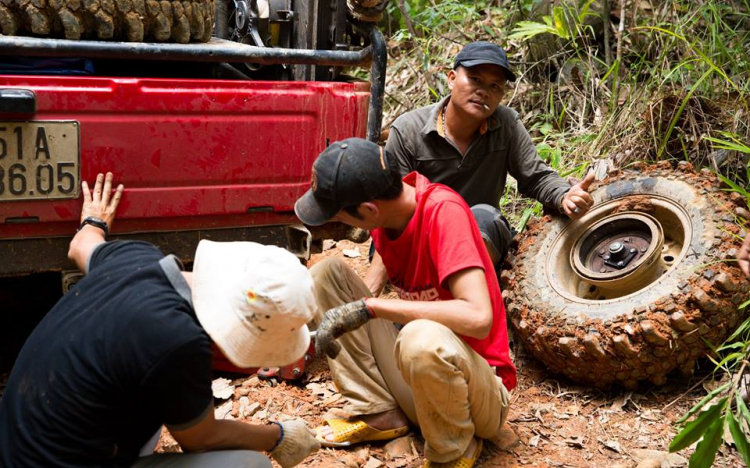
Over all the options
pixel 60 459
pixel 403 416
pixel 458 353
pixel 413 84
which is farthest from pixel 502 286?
pixel 413 84

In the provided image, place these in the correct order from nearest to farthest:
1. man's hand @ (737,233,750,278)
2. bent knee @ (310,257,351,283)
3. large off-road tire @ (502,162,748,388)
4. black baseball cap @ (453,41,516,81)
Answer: man's hand @ (737,233,750,278)
bent knee @ (310,257,351,283)
large off-road tire @ (502,162,748,388)
black baseball cap @ (453,41,516,81)

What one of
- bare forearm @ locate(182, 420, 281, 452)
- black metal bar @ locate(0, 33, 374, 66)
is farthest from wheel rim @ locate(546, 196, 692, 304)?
bare forearm @ locate(182, 420, 281, 452)

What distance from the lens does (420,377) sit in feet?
8.95

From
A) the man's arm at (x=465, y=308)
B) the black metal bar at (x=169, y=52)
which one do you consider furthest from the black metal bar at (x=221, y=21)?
the man's arm at (x=465, y=308)

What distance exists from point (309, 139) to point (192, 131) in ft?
1.64

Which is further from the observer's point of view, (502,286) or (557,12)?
(557,12)

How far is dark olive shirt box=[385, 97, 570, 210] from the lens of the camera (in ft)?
13.1

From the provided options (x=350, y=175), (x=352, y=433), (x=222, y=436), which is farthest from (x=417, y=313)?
(x=222, y=436)

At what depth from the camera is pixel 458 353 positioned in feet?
8.88

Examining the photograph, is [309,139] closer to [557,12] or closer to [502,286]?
[502,286]

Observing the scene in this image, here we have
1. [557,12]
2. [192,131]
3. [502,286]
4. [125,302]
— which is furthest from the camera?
[557,12]

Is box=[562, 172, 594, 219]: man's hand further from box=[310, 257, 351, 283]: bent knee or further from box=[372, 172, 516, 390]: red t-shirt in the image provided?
box=[310, 257, 351, 283]: bent knee

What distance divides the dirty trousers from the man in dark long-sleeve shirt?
961 mm

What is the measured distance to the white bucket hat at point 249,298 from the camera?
79.1 inches
